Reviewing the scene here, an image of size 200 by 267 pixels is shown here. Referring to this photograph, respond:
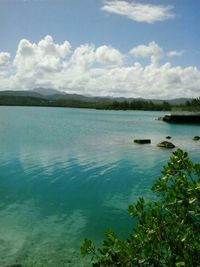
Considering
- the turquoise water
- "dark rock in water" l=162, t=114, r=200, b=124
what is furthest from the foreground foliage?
"dark rock in water" l=162, t=114, r=200, b=124

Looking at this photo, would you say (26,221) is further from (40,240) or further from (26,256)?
(26,256)

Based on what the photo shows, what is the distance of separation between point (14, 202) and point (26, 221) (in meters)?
4.07

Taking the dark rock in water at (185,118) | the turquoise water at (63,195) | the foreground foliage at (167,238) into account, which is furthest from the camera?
the dark rock in water at (185,118)

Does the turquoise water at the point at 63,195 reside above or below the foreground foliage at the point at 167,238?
below

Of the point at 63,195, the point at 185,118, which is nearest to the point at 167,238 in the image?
the point at 63,195

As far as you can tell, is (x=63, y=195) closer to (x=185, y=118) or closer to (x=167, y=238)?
(x=167, y=238)

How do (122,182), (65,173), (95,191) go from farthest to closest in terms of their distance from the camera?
(65,173) → (122,182) → (95,191)

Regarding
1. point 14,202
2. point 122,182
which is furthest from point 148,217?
point 122,182

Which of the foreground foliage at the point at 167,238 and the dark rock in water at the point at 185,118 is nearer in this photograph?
the foreground foliage at the point at 167,238

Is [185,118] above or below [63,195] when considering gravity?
above

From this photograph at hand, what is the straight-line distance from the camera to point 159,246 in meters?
6.55

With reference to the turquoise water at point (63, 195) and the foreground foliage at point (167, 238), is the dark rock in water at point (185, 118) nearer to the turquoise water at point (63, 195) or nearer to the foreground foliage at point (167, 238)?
the turquoise water at point (63, 195)

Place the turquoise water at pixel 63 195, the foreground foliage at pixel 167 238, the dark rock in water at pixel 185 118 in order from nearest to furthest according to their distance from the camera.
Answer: the foreground foliage at pixel 167 238 < the turquoise water at pixel 63 195 < the dark rock in water at pixel 185 118

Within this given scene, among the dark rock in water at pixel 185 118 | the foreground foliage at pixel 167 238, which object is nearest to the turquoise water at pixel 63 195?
the foreground foliage at pixel 167 238
